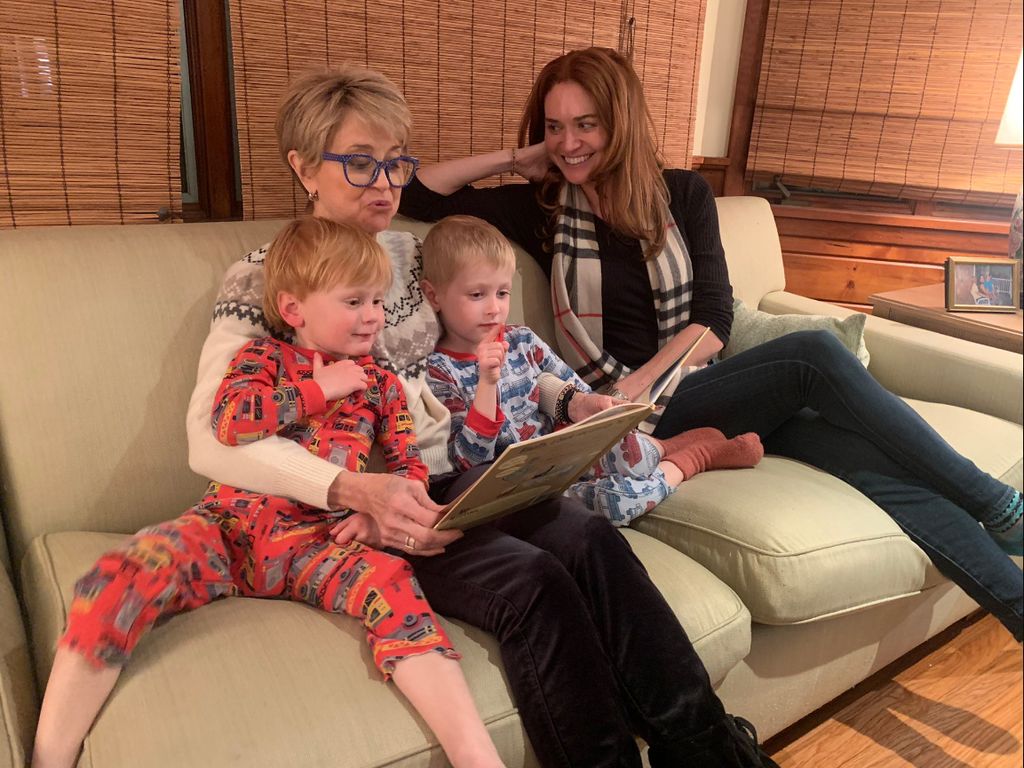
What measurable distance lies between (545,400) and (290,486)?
1.39ft

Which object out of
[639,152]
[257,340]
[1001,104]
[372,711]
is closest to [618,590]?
[372,711]

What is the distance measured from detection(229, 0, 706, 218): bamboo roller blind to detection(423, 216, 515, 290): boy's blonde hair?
1.26 feet

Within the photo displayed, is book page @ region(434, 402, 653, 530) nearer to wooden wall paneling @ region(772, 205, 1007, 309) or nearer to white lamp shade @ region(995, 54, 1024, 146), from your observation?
wooden wall paneling @ region(772, 205, 1007, 309)

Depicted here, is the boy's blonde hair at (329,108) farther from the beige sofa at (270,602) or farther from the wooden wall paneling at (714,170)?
the wooden wall paneling at (714,170)

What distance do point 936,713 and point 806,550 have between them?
342 millimetres

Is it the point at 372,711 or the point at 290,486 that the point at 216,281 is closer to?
the point at 290,486

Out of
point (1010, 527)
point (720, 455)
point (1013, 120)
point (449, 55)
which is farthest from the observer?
point (449, 55)

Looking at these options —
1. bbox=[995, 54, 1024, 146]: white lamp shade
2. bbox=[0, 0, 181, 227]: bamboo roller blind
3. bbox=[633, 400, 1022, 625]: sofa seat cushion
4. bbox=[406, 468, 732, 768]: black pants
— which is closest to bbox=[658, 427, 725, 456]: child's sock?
bbox=[633, 400, 1022, 625]: sofa seat cushion

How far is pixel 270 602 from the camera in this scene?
1.07 meters

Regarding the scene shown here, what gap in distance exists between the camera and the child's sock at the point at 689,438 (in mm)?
1446

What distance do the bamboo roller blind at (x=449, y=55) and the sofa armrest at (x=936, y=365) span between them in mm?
458

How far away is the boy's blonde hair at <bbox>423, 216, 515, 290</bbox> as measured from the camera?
4.14 feet

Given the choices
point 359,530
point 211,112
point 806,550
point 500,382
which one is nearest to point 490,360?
point 500,382

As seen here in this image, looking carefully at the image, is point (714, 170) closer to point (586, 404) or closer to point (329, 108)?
point (586, 404)
